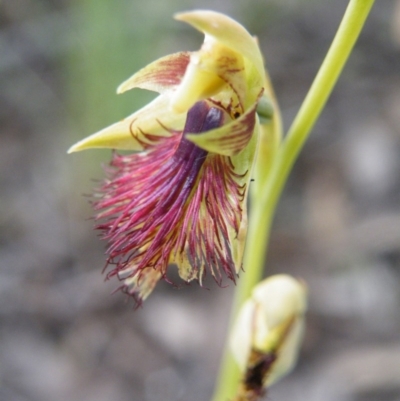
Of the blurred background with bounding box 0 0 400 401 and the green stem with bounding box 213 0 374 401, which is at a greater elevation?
the green stem with bounding box 213 0 374 401

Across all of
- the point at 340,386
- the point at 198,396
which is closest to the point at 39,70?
the point at 198,396

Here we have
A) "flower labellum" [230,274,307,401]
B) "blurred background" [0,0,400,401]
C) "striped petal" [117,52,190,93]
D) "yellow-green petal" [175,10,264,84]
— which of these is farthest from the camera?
"blurred background" [0,0,400,401]

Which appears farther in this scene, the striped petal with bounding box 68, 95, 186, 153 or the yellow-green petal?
the striped petal with bounding box 68, 95, 186, 153

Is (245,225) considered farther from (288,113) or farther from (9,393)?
(288,113)

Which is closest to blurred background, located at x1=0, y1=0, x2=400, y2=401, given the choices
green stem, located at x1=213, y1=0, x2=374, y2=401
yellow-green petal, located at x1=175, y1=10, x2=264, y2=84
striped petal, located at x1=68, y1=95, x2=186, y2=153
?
green stem, located at x1=213, y1=0, x2=374, y2=401

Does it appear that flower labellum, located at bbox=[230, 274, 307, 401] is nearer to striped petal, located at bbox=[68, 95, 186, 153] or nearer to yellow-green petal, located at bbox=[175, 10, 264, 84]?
striped petal, located at bbox=[68, 95, 186, 153]

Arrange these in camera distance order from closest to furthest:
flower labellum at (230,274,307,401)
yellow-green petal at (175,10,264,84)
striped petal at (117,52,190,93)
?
yellow-green petal at (175,10,264,84) < striped petal at (117,52,190,93) < flower labellum at (230,274,307,401)

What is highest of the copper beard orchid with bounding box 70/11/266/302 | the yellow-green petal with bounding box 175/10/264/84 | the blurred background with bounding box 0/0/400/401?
the yellow-green petal with bounding box 175/10/264/84

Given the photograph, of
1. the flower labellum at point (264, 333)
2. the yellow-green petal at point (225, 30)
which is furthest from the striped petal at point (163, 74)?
the flower labellum at point (264, 333)
